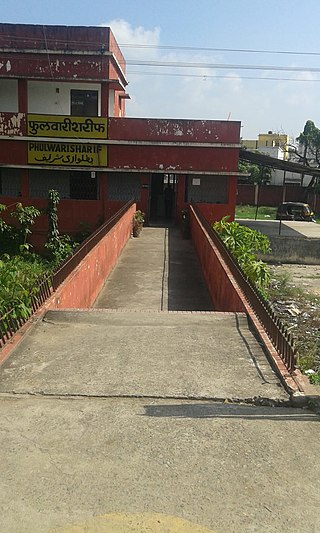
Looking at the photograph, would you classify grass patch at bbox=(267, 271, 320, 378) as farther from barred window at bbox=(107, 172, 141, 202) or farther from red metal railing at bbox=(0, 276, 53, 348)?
barred window at bbox=(107, 172, 141, 202)

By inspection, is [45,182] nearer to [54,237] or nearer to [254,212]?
[54,237]

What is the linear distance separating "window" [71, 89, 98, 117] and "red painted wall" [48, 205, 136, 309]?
269 inches

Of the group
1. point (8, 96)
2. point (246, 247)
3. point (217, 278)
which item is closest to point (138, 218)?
point (246, 247)

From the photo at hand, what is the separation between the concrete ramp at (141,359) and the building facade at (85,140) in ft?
42.4

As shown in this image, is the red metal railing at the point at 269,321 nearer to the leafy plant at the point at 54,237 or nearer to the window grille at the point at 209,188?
the leafy plant at the point at 54,237

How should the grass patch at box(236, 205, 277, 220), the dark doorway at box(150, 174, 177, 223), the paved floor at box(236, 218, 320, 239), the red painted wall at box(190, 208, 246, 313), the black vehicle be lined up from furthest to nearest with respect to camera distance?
the grass patch at box(236, 205, 277, 220) → the black vehicle → the paved floor at box(236, 218, 320, 239) → the dark doorway at box(150, 174, 177, 223) → the red painted wall at box(190, 208, 246, 313)

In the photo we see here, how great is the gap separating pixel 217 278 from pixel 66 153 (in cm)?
1115

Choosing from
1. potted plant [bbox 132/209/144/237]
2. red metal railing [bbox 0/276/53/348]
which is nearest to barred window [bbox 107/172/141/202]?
potted plant [bbox 132/209/144/237]

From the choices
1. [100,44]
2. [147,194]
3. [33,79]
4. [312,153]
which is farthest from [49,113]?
[312,153]

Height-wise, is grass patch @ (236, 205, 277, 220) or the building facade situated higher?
the building facade

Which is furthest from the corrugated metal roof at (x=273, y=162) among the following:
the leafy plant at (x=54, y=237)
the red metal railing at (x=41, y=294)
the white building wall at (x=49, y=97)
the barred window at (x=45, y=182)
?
the red metal railing at (x=41, y=294)

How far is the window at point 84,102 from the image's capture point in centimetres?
1992

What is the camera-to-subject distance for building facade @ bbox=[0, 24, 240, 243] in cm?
1864

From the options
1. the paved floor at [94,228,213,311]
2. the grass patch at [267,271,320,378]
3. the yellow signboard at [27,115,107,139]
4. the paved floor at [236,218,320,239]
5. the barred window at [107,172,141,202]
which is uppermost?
the yellow signboard at [27,115,107,139]
